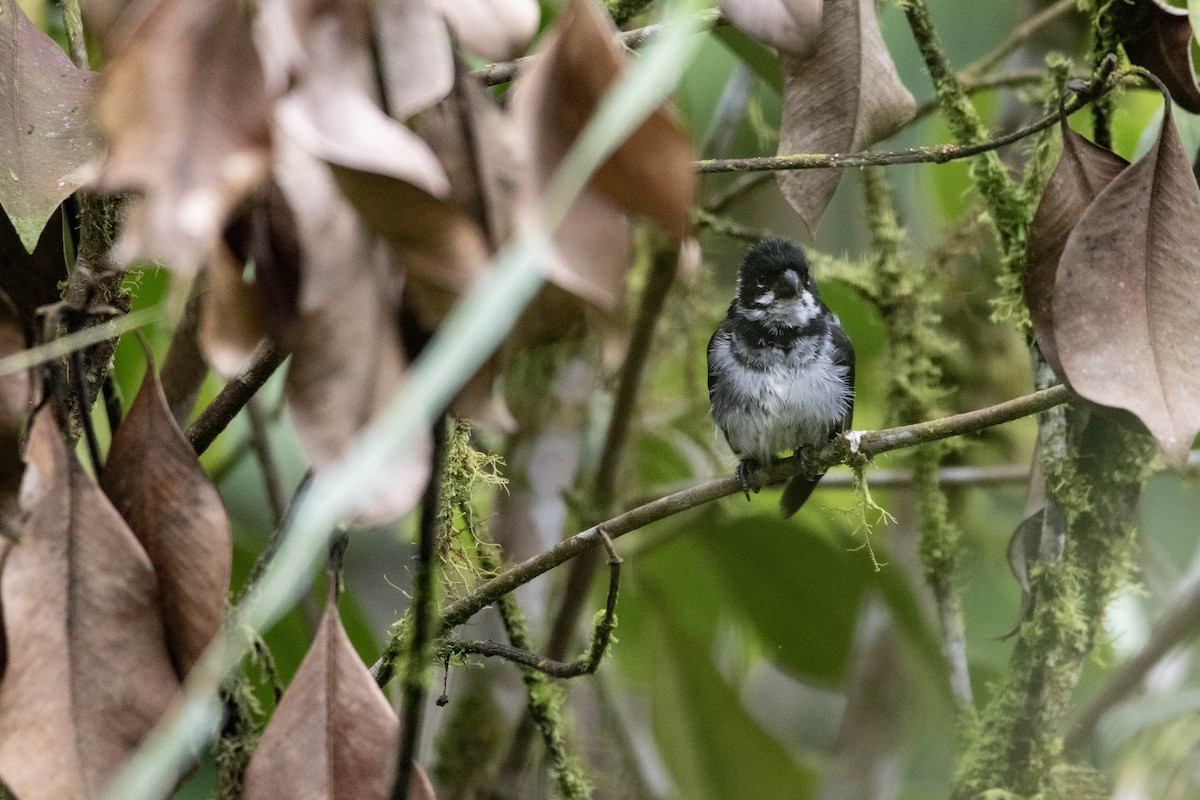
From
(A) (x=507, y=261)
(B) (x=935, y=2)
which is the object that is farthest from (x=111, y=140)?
(B) (x=935, y=2)

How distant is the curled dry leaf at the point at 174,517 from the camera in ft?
4.09

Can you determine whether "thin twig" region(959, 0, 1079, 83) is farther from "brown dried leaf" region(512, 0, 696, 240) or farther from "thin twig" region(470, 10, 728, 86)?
"brown dried leaf" region(512, 0, 696, 240)

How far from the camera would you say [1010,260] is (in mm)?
2494

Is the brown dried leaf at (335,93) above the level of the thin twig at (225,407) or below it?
above

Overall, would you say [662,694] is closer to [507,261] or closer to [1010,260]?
[1010,260]

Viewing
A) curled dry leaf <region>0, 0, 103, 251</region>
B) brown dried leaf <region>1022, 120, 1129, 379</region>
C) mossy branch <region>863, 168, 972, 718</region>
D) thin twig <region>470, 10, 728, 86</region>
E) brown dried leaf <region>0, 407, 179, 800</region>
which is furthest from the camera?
mossy branch <region>863, 168, 972, 718</region>

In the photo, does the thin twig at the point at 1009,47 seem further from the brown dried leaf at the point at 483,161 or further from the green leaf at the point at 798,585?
the brown dried leaf at the point at 483,161

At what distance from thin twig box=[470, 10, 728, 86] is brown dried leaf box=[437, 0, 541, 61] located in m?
0.64

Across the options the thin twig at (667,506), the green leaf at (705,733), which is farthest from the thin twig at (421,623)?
the green leaf at (705,733)

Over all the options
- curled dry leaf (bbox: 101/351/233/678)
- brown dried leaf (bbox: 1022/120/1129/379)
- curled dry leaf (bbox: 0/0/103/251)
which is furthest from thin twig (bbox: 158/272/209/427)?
brown dried leaf (bbox: 1022/120/1129/379)

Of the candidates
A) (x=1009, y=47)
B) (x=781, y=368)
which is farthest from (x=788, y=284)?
(x=1009, y=47)

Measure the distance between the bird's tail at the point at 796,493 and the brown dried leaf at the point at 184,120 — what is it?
2.37 meters

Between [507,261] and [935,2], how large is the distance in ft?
10.6

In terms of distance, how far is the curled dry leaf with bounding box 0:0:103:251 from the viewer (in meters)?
1.64
